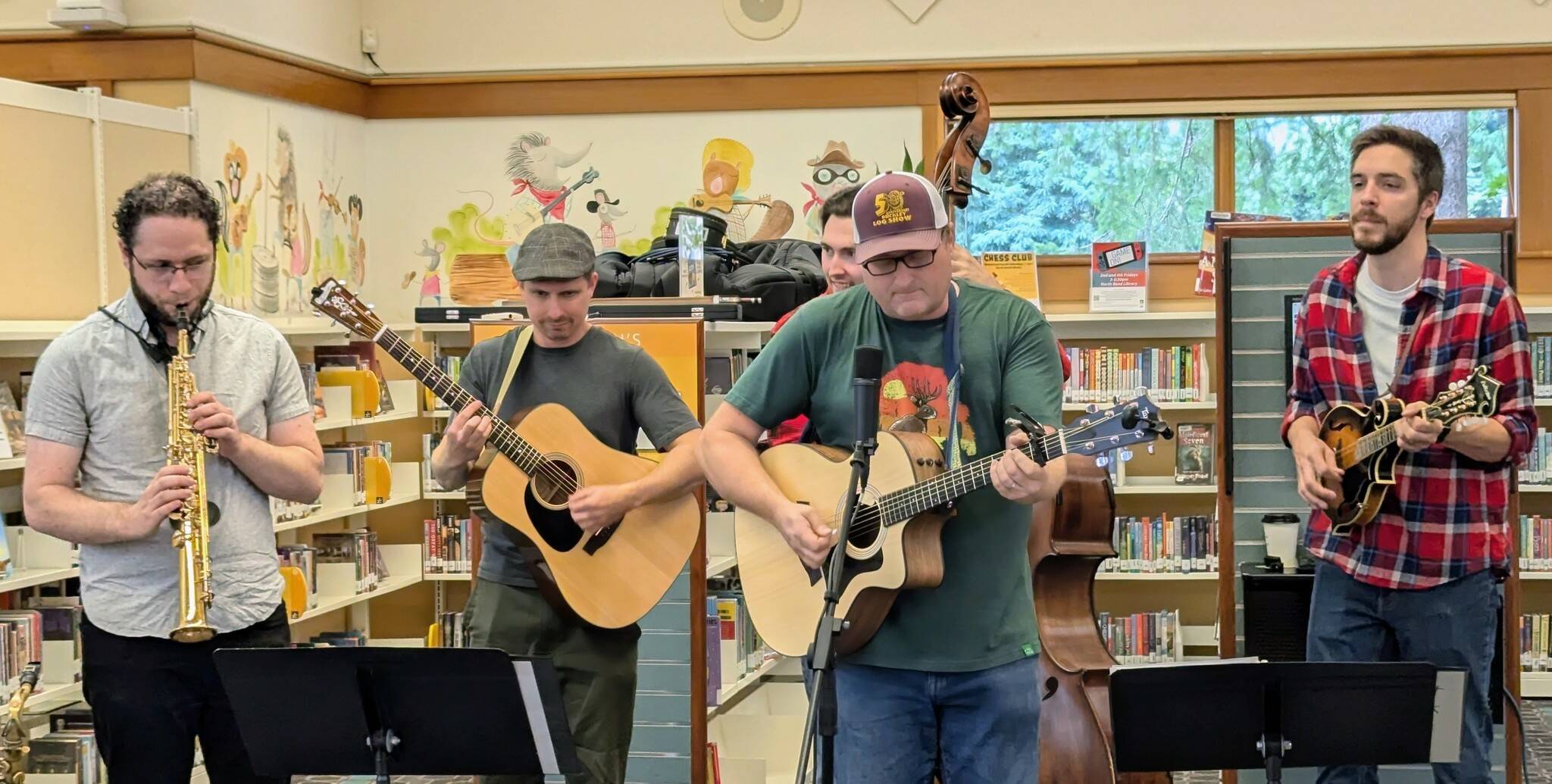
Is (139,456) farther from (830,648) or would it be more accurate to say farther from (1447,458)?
(1447,458)

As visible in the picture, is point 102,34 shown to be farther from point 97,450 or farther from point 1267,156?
point 1267,156

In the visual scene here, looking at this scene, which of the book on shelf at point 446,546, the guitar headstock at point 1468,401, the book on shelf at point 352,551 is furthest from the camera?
the book on shelf at point 446,546

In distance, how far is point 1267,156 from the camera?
815 centimetres

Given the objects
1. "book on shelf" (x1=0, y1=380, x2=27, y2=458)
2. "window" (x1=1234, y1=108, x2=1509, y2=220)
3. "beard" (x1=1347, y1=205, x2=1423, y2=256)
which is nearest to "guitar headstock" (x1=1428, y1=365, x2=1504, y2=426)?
"beard" (x1=1347, y1=205, x2=1423, y2=256)

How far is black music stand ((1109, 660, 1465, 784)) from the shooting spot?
2.84 m

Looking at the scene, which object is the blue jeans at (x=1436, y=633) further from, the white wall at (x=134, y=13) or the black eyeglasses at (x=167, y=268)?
the white wall at (x=134, y=13)

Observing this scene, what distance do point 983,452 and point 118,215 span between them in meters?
1.68

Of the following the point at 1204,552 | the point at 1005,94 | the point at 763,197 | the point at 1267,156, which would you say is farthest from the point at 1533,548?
the point at 763,197

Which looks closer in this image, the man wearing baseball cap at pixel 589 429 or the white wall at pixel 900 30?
the man wearing baseball cap at pixel 589 429

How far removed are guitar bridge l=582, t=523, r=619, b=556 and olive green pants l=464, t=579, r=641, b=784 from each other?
0.54 feet

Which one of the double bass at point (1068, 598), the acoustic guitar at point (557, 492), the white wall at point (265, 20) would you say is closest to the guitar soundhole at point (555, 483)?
the acoustic guitar at point (557, 492)

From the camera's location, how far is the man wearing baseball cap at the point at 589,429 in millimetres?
3660

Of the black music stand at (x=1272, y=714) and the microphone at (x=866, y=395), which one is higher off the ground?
the microphone at (x=866, y=395)

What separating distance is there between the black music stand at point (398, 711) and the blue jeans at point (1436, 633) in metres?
1.77
